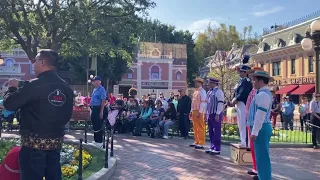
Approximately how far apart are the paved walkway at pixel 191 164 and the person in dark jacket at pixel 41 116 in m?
3.43

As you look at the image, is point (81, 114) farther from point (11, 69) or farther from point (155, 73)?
point (155, 73)

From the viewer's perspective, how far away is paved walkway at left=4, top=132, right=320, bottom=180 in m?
7.70

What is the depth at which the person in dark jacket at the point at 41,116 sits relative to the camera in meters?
3.98

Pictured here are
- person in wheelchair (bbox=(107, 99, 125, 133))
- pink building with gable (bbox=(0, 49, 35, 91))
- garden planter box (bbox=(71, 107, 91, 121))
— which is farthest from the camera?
pink building with gable (bbox=(0, 49, 35, 91))

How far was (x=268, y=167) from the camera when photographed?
6.29 metres

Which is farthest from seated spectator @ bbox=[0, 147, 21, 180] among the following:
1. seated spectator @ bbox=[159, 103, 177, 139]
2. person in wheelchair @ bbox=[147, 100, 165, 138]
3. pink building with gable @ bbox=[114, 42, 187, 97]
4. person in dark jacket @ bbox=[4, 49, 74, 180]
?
pink building with gable @ bbox=[114, 42, 187, 97]

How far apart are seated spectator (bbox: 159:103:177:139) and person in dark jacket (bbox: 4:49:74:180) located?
33.0 feet

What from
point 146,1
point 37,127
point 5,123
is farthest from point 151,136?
point 37,127

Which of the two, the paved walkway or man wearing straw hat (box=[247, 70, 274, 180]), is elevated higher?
man wearing straw hat (box=[247, 70, 274, 180])

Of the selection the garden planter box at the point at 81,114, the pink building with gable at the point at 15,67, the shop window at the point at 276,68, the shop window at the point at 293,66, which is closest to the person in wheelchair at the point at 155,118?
the garden planter box at the point at 81,114

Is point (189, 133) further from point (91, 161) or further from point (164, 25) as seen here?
point (164, 25)

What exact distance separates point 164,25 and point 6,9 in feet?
173

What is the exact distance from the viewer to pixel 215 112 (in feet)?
32.9

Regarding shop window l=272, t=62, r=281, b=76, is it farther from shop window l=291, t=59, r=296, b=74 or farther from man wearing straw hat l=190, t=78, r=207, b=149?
man wearing straw hat l=190, t=78, r=207, b=149
